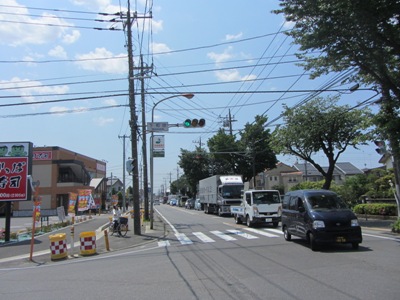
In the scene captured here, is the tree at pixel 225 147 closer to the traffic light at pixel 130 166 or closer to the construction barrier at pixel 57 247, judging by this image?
Result: the traffic light at pixel 130 166

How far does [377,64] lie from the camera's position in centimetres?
1346

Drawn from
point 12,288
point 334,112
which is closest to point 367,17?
point 12,288

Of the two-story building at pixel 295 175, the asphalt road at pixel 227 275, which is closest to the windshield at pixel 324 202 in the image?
the asphalt road at pixel 227 275

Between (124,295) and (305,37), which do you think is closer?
(124,295)

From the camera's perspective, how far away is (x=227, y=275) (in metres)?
9.02

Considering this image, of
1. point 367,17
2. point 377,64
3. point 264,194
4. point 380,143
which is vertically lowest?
point 264,194

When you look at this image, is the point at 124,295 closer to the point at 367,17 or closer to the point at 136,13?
the point at 367,17

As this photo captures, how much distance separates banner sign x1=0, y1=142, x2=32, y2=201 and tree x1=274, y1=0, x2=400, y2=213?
607 inches

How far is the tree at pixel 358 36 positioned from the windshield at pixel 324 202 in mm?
3028

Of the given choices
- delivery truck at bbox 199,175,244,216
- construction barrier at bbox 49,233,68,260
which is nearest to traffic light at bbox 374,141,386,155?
construction barrier at bbox 49,233,68,260

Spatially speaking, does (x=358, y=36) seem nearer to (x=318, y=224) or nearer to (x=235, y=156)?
(x=318, y=224)

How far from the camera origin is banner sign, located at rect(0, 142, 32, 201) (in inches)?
811

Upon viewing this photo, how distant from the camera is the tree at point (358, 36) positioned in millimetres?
11766

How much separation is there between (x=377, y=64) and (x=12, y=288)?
13.1m
